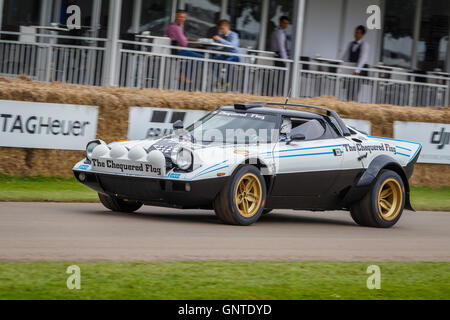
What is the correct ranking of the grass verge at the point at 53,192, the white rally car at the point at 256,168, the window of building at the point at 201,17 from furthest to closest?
the window of building at the point at 201,17 < the grass verge at the point at 53,192 < the white rally car at the point at 256,168

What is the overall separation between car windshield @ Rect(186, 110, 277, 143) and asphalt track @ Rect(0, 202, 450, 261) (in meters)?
1.02

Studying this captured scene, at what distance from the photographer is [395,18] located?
80.1ft

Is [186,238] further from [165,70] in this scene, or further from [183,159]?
[165,70]

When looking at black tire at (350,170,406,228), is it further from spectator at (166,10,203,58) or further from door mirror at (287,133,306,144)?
spectator at (166,10,203,58)

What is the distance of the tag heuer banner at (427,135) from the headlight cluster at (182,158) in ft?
29.1

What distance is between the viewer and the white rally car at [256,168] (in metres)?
9.67

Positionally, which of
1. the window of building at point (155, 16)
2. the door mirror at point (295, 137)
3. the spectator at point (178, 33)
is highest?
the window of building at point (155, 16)

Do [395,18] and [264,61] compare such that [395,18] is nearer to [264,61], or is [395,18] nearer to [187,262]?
[264,61]

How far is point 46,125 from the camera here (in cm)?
1415

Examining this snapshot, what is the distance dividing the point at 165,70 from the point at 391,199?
24.5 feet

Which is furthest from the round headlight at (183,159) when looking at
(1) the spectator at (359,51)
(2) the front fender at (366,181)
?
(1) the spectator at (359,51)

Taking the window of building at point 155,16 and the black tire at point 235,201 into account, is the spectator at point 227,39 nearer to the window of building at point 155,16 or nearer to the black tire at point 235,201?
the window of building at point 155,16
